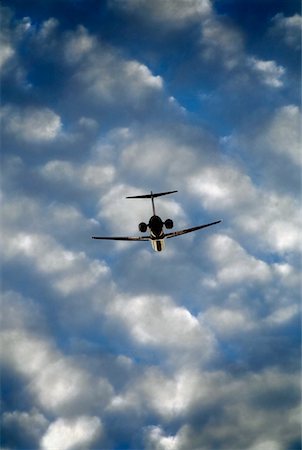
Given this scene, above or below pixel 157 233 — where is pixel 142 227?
above

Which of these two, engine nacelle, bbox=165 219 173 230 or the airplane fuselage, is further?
engine nacelle, bbox=165 219 173 230

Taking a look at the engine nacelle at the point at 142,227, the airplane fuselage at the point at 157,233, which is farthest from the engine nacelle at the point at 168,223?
the engine nacelle at the point at 142,227

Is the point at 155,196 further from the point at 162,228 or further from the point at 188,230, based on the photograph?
the point at 188,230

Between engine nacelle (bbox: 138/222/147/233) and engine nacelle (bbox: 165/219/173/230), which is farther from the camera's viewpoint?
engine nacelle (bbox: 165/219/173/230)

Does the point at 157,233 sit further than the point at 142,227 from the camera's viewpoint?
Yes

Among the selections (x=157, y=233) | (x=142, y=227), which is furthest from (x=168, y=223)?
(x=142, y=227)

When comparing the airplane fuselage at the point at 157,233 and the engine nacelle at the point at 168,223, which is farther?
the engine nacelle at the point at 168,223

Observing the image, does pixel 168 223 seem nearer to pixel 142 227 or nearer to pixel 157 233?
pixel 157 233

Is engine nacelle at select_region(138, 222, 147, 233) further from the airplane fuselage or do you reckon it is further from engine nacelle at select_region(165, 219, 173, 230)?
engine nacelle at select_region(165, 219, 173, 230)

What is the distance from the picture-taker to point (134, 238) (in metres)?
70.9

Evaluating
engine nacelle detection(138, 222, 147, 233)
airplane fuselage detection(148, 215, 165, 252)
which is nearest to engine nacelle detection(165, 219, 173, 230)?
airplane fuselage detection(148, 215, 165, 252)

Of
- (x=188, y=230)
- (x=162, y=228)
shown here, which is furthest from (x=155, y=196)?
(x=188, y=230)

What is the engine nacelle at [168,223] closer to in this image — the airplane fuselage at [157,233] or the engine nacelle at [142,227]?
the airplane fuselage at [157,233]

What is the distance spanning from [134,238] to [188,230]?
398 inches
